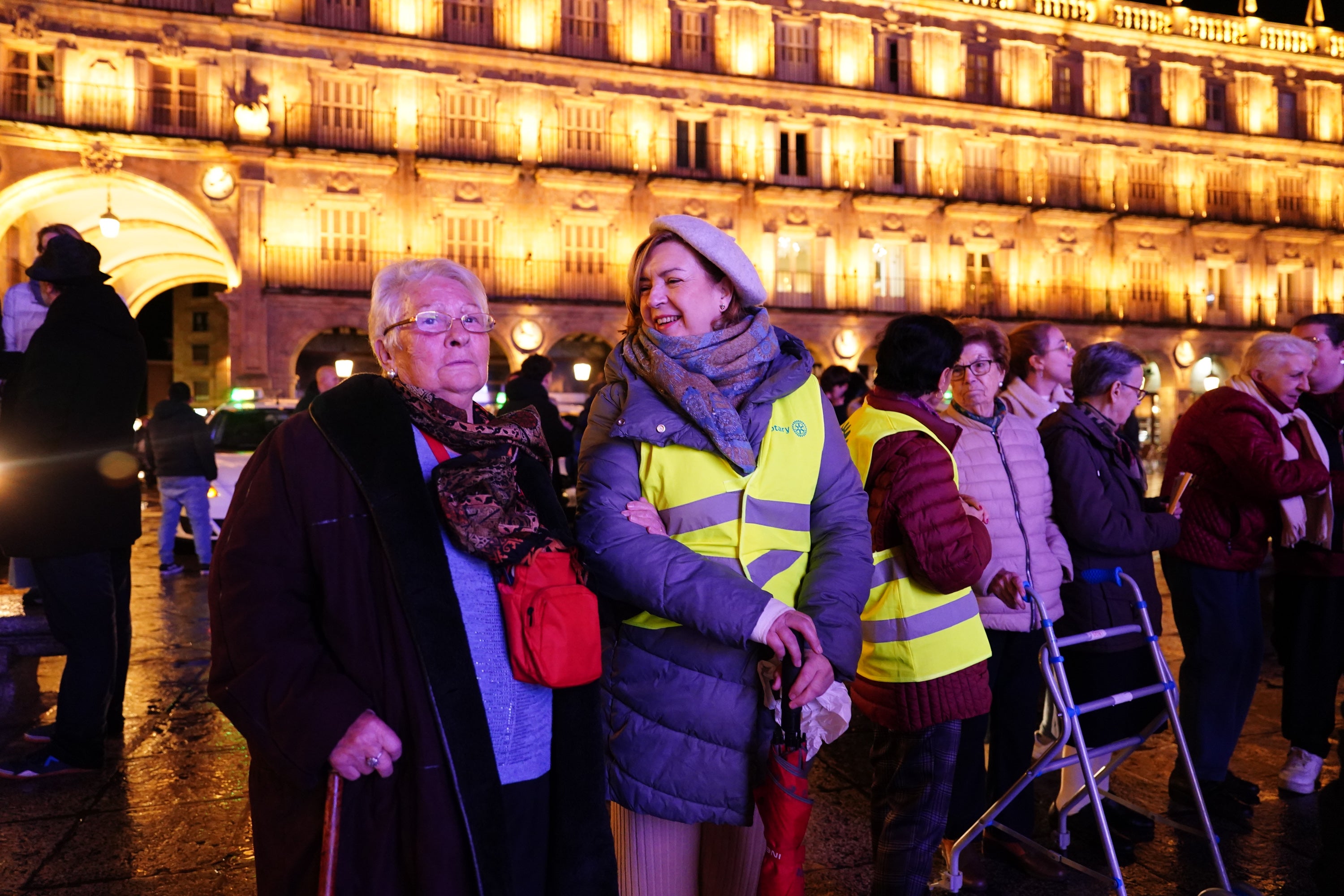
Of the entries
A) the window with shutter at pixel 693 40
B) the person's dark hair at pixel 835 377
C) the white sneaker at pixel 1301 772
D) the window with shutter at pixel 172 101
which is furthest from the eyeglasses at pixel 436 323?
the window with shutter at pixel 693 40

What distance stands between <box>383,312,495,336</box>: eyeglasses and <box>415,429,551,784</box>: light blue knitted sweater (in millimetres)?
220

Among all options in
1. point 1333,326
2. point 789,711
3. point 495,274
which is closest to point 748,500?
point 789,711

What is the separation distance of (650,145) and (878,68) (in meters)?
7.02

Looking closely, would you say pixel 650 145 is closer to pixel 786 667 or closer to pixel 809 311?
pixel 809 311

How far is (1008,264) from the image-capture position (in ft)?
86.7

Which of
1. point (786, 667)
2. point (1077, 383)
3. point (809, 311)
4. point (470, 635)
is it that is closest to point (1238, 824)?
point (1077, 383)

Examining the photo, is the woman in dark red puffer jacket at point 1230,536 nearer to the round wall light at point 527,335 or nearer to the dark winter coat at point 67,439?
the dark winter coat at point 67,439

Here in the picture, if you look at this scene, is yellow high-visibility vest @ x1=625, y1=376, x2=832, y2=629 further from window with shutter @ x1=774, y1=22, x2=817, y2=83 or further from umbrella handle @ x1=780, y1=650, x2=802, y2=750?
window with shutter @ x1=774, y1=22, x2=817, y2=83

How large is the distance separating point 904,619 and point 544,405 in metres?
5.55

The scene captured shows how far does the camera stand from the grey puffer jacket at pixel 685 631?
2.04 m

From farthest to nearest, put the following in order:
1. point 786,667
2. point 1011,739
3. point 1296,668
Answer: point 1296,668 → point 1011,739 → point 786,667

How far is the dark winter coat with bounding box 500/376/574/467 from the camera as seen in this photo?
790cm

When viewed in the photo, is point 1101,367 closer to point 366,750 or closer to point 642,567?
point 642,567

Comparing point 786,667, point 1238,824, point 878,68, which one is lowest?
point 1238,824
